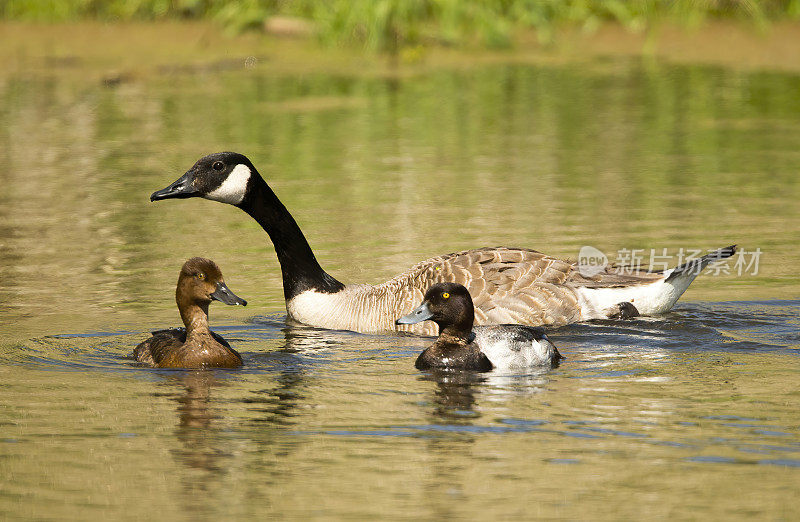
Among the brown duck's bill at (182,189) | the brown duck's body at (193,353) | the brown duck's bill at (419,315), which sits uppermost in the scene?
the brown duck's bill at (182,189)

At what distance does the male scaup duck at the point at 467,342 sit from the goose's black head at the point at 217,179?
2.48 m

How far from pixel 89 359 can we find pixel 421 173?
7.53 meters

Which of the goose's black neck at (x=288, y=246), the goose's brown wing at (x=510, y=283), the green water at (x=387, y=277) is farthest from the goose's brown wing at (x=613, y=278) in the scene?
the goose's black neck at (x=288, y=246)

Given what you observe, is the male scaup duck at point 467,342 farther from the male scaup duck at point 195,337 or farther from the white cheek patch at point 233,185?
the white cheek patch at point 233,185

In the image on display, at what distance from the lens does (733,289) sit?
38.1 ft

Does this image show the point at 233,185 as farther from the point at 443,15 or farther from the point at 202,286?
the point at 443,15

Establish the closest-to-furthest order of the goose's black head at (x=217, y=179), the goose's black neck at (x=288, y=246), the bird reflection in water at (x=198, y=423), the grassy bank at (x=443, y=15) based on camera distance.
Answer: the bird reflection in water at (x=198, y=423), the goose's black head at (x=217, y=179), the goose's black neck at (x=288, y=246), the grassy bank at (x=443, y=15)

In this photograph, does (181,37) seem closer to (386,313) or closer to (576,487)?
(386,313)

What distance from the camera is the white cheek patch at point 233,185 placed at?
1129 centimetres

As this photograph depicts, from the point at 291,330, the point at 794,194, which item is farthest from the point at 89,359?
the point at 794,194

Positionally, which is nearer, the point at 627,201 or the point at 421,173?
the point at 627,201

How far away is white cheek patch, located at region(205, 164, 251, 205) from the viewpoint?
1129 cm

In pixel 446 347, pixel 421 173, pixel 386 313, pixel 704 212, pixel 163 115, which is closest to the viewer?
pixel 446 347

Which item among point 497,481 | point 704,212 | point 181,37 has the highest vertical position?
point 181,37
